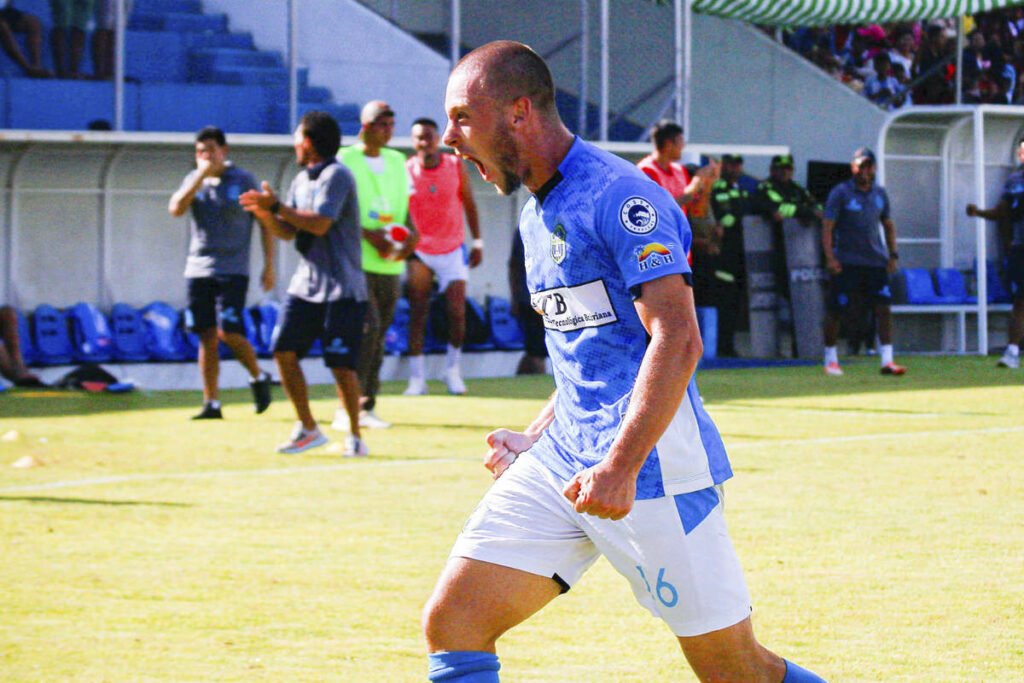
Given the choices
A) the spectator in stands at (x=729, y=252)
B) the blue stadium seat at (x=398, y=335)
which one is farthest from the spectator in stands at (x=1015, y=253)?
the blue stadium seat at (x=398, y=335)

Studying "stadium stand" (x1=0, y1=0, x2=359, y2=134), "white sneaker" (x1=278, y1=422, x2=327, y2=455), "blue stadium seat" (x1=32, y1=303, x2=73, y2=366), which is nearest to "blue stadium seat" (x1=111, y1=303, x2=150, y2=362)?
"blue stadium seat" (x1=32, y1=303, x2=73, y2=366)

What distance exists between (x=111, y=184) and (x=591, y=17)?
27.8 feet

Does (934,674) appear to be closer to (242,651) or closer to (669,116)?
(242,651)

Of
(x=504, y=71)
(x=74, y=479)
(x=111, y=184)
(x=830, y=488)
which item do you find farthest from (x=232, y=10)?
(x=504, y=71)

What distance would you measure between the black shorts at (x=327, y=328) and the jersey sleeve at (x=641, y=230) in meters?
6.53

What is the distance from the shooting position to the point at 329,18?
20.6 m

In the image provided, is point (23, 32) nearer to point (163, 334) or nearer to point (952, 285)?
point (163, 334)

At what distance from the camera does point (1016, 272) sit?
17.5 m

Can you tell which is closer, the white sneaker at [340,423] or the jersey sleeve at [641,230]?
the jersey sleeve at [641,230]

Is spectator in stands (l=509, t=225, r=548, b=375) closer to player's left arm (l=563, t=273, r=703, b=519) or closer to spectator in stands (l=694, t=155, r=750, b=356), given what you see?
spectator in stands (l=694, t=155, r=750, b=356)

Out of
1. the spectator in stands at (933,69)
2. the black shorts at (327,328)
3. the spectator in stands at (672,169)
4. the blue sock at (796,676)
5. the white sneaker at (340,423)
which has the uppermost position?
the spectator in stands at (933,69)

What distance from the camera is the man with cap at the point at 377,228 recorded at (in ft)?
38.1

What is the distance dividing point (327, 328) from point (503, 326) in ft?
30.7

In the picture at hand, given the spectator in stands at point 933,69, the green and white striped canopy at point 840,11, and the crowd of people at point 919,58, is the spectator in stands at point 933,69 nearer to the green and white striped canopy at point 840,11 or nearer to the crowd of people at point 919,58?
the crowd of people at point 919,58
